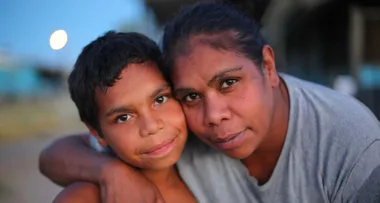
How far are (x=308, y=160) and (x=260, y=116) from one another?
184mm

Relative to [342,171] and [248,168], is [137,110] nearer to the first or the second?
[248,168]

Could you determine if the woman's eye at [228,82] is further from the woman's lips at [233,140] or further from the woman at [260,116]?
the woman's lips at [233,140]

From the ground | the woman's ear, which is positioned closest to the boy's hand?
the woman's ear

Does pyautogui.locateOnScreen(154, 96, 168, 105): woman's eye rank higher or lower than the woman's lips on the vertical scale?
higher

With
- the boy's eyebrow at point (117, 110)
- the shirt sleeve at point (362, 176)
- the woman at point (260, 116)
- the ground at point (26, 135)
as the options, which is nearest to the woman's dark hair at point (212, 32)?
the woman at point (260, 116)

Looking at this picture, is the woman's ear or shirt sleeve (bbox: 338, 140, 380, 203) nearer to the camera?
shirt sleeve (bbox: 338, 140, 380, 203)

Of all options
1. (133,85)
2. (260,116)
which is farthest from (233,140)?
(133,85)

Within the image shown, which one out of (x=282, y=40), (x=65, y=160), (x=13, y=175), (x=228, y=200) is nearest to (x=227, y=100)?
(x=228, y=200)

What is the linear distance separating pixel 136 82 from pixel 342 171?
1.95 feet

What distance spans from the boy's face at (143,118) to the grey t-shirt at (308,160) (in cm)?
19

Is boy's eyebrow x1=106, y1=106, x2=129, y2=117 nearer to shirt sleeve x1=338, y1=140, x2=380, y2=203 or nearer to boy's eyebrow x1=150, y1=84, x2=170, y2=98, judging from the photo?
boy's eyebrow x1=150, y1=84, x2=170, y2=98

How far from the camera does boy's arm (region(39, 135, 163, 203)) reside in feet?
4.62

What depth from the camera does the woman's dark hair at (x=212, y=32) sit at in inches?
54.0

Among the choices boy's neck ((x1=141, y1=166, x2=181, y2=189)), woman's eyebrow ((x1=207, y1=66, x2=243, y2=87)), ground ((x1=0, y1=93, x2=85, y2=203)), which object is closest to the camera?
woman's eyebrow ((x1=207, y1=66, x2=243, y2=87))
